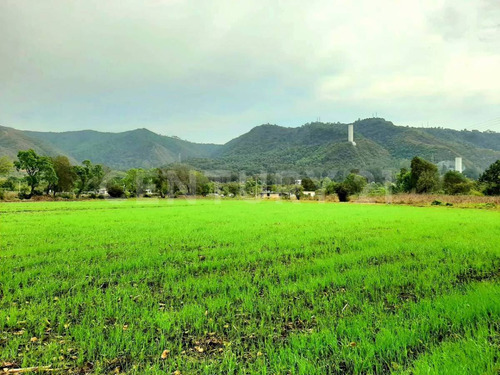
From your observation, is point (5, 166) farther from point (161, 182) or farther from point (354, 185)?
point (354, 185)

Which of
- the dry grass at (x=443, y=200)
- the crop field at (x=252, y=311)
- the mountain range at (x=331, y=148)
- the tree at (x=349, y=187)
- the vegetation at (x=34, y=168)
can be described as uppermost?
the mountain range at (x=331, y=148)

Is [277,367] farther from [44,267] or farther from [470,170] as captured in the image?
[470,170]

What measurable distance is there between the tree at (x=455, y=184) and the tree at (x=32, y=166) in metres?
68.7

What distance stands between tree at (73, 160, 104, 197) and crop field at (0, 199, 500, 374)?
63.7 metres

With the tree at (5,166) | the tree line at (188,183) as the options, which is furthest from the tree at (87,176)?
the tree at (5,166)

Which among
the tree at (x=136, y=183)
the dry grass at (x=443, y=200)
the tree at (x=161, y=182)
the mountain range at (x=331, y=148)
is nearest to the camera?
the dry grass at (x=443, y=200)

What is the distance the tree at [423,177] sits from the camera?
44.7 metres

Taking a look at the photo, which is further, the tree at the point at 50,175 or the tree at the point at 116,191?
the tree at the point at 116,191

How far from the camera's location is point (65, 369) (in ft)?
8.85

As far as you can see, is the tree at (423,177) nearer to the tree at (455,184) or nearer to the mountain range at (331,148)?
the tree at (455,184)

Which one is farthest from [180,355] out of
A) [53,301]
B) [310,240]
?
[310,240]

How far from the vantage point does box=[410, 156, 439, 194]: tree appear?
4469 centimetres

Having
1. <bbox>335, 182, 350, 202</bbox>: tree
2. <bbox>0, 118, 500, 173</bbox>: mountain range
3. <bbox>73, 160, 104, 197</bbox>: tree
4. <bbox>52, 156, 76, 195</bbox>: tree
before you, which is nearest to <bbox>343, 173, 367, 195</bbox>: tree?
<bbox>335, 182, 350, 202</bbox>: tree

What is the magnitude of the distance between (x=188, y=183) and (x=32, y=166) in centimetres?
3092
